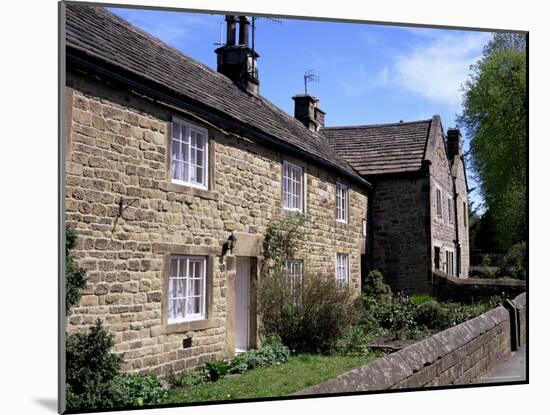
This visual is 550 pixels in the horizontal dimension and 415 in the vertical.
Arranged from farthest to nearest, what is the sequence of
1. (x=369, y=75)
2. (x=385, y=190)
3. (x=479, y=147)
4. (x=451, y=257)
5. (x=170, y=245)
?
(x=385, y=190) < (x=451, y=257) < (x=479, y=147) < (x=369, y=75) < (x=170, y=245)

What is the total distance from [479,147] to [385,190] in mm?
2692

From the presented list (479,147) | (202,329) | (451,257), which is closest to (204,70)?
(202,329)

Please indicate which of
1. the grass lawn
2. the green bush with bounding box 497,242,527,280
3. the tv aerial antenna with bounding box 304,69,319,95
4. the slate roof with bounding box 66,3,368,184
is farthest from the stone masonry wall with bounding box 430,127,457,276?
the grass lawn

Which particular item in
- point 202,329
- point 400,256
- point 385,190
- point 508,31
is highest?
point 508,31

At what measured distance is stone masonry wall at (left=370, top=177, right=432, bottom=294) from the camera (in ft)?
35.7

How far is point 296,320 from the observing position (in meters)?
9.48

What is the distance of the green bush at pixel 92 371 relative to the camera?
6.45 meters

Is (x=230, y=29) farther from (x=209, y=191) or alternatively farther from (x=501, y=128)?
(x=501, y=128)

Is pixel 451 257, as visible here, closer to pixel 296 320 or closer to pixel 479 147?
pixel 479 147

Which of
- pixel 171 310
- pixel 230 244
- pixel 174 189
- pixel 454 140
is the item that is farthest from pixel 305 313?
pixel 454 140

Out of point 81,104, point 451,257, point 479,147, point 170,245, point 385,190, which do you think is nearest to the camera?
point 81,104

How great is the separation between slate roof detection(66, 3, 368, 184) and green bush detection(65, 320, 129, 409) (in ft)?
9.64

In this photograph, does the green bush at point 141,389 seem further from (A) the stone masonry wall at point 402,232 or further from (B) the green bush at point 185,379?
(A) the stone masonry wall at point 402,232

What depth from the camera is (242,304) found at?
9.53 metres
